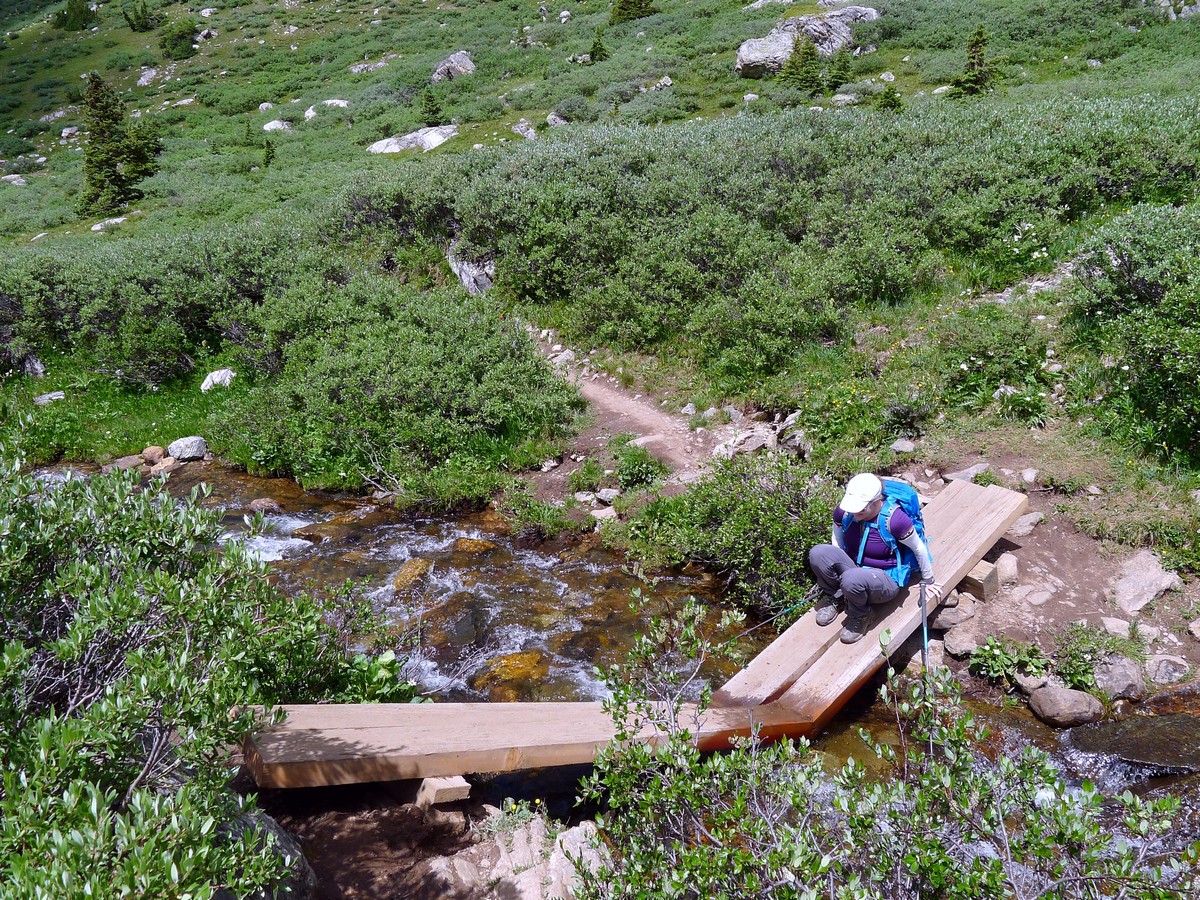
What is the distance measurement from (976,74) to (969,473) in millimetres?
21947

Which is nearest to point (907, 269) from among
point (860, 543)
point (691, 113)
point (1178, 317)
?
point (1178, 317)

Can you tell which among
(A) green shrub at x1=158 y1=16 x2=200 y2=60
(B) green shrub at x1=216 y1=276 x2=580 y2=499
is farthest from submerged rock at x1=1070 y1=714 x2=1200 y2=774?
(A) green shrub at x1=158 y1=16 x2=200 y2=60

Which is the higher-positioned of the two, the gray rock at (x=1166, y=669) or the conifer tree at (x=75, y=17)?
the conifer tree at (x=75, y=17)

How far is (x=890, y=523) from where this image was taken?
637 centimetres

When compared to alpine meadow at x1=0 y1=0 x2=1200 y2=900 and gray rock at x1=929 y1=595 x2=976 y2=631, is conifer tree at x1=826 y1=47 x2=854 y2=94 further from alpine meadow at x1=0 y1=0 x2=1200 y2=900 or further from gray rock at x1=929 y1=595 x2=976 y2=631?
gray rock at x1=929 y1=595 x2=976 y2=631

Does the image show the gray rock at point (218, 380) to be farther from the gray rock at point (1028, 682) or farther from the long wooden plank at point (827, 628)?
the gray rock at point (1028, 682)

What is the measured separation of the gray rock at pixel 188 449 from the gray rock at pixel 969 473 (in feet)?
41.9

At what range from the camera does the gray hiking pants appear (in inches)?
251

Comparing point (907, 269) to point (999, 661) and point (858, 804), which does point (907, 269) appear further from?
point (858, 804)

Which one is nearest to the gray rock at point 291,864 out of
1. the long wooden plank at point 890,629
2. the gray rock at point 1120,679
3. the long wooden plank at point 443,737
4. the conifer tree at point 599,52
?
the long wooden plank at point 443,737

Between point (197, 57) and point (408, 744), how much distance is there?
2672 inches

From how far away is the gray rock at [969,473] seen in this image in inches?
336

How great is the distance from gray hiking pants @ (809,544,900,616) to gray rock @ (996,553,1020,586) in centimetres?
170

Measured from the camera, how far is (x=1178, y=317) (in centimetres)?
816
